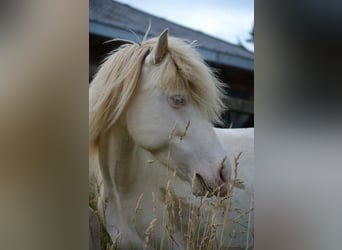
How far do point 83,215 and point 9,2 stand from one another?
1.11 meters

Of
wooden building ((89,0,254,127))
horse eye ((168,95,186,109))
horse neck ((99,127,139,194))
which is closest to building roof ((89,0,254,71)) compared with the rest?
wooden building ((89,0,254,127))

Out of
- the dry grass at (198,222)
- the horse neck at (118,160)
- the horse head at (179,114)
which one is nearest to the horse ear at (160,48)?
the horse head at (179,114)

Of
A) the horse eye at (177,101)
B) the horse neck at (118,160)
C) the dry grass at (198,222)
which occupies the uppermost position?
the horse eye at (177,101)

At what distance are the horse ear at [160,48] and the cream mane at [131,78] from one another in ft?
0.07

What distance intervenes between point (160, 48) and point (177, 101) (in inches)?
11.3

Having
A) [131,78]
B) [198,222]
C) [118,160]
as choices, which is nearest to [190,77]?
[131,78]

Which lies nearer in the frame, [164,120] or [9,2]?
[9,2]

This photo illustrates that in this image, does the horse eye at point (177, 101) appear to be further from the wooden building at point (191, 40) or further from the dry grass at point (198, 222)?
the dry grass at point (198, 222)

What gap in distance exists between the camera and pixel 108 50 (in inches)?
102

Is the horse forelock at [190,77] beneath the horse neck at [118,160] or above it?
above

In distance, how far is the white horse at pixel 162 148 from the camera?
103 inches

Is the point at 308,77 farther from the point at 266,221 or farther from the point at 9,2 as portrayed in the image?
the point at 9,2

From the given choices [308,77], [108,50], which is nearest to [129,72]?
[108,50]

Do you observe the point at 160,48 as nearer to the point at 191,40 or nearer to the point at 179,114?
the point at 191,40
